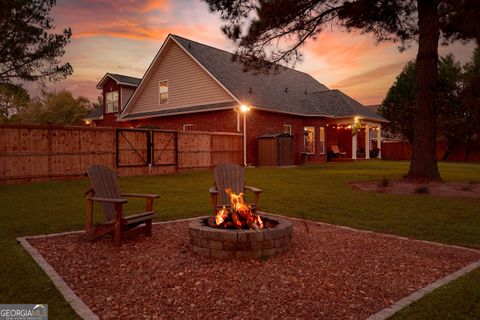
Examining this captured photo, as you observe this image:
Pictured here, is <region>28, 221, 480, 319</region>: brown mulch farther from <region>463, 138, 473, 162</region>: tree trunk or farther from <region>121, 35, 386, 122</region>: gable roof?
<region>463, 138, 473, 162</region>: tree trunk

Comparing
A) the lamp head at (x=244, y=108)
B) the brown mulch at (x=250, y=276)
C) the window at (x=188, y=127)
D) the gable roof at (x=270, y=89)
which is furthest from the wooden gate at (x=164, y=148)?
the brown mulch at (x=250, y=276)

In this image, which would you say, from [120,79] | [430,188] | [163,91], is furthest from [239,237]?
[120,79]

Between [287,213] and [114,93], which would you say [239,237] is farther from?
[114,93]

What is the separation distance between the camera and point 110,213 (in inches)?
218

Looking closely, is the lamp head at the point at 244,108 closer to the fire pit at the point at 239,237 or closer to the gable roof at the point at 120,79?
the gable roof at the point at 120,79

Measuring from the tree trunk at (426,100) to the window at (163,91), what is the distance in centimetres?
1645

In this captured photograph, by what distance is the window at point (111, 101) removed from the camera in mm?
29422

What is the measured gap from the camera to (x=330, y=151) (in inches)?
1130

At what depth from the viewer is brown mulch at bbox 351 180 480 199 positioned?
10656 mm

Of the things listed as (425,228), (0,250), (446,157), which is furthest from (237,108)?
(446,157)

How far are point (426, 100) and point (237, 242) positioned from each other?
11.1 metres

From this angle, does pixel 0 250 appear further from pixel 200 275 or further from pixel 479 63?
pixel 479 63

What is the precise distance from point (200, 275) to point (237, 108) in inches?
662

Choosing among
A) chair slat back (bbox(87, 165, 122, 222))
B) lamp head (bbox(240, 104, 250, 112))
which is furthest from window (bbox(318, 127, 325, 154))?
chair slat back (bbox(87, 165, 122, 222))
